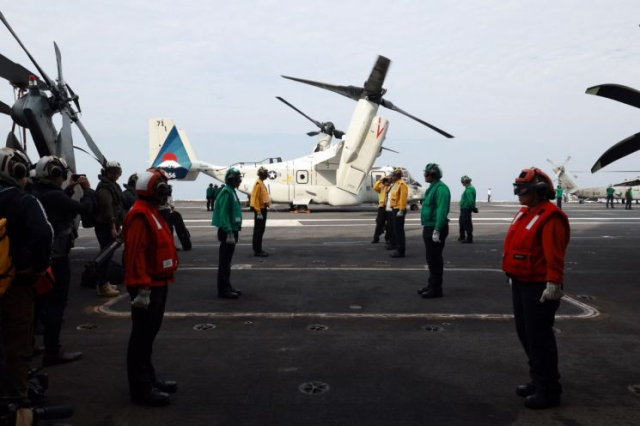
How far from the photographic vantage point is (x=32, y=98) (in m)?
9.12

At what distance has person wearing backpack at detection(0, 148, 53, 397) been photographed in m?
3.25

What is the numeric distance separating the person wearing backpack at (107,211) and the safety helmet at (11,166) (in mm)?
3872

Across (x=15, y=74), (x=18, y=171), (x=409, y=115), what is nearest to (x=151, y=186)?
(x=18, y=171)

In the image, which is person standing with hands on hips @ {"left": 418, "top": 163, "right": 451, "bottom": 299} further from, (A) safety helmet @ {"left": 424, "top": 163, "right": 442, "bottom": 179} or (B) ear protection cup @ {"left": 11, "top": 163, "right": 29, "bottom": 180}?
(B) ear protection cup @ {"left": 11, "top": 163, "right": 29, "bottom": 180}

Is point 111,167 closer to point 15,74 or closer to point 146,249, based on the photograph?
point 15,74

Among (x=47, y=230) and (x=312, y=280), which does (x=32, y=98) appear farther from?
(x=47, y=230)

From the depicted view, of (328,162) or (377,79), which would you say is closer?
(377,79)

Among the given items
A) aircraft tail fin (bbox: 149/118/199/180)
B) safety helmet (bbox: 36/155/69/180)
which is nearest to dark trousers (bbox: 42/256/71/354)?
safety helmet (bbox: 36/155/69/180)

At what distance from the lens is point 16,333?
3342mm

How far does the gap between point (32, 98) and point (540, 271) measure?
972 centimetres

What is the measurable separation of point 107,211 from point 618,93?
914 cm

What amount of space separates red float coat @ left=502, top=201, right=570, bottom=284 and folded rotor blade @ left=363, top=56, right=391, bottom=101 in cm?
1796

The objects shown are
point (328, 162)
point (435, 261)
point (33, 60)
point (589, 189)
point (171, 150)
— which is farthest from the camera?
point (589, 189)

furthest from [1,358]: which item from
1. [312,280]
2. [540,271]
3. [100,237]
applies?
[312,280]
